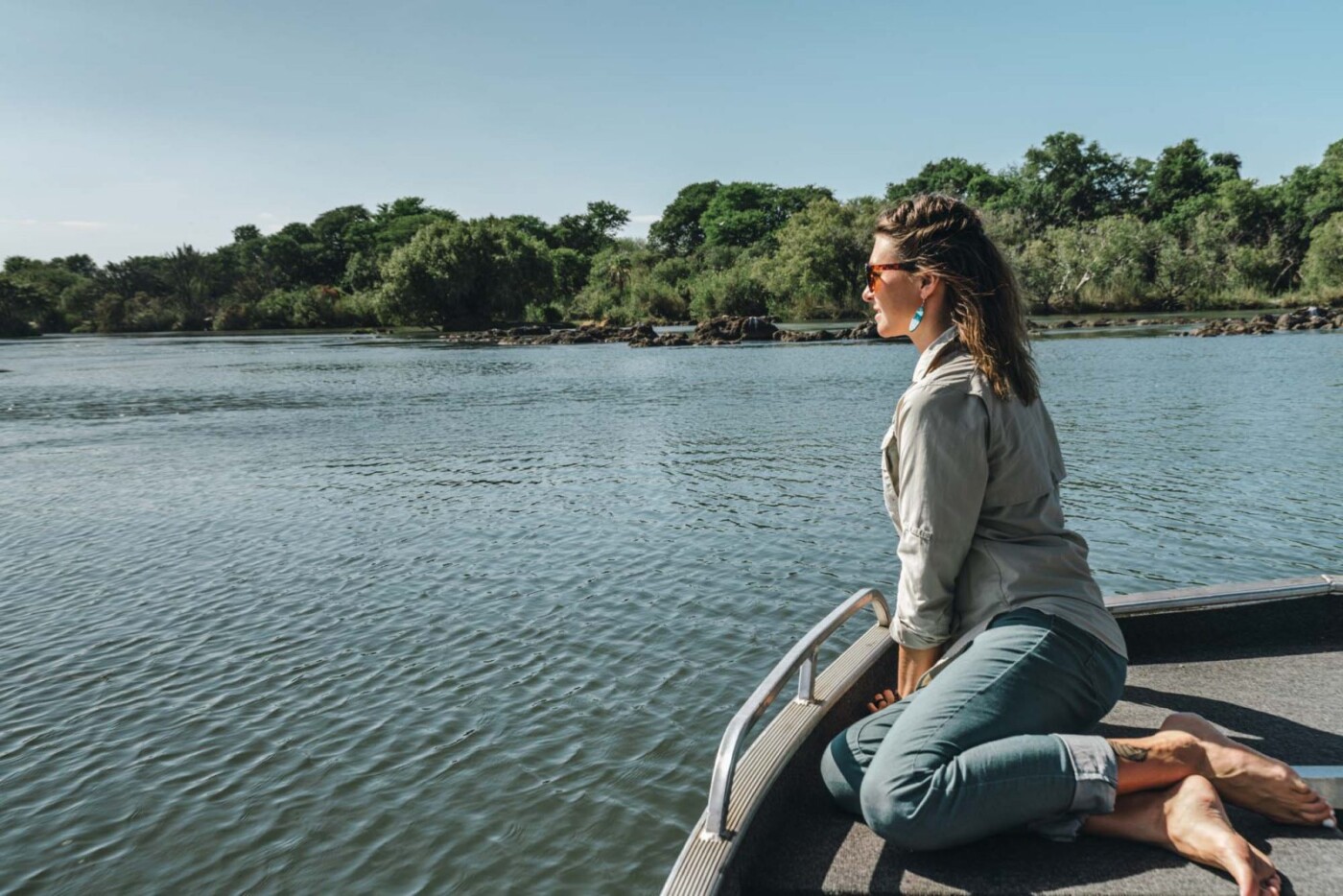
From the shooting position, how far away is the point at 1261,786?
2.92 m

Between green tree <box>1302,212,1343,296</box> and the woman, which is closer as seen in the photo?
the woman

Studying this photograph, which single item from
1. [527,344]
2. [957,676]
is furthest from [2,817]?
[527,344]

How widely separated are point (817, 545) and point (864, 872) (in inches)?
346

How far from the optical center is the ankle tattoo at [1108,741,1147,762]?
9.43 feet

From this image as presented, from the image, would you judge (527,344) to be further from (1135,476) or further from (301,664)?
(301,664)

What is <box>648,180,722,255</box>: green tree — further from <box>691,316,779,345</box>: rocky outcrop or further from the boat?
the boat

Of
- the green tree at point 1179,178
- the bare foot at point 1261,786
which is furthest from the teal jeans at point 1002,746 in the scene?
the green tree at point 1179,178

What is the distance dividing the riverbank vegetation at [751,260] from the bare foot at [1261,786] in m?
51.5

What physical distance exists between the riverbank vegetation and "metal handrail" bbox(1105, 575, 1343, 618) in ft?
162

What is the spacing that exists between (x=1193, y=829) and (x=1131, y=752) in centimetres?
25

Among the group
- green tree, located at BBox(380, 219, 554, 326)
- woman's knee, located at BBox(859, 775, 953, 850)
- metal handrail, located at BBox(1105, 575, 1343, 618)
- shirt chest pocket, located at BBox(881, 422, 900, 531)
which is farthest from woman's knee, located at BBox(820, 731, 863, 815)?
green tree, located at BBox(380, 219, 554, 326)

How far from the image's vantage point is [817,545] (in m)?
11.6

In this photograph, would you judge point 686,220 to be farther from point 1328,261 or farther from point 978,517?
point 978,517

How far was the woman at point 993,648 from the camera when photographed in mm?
2830
